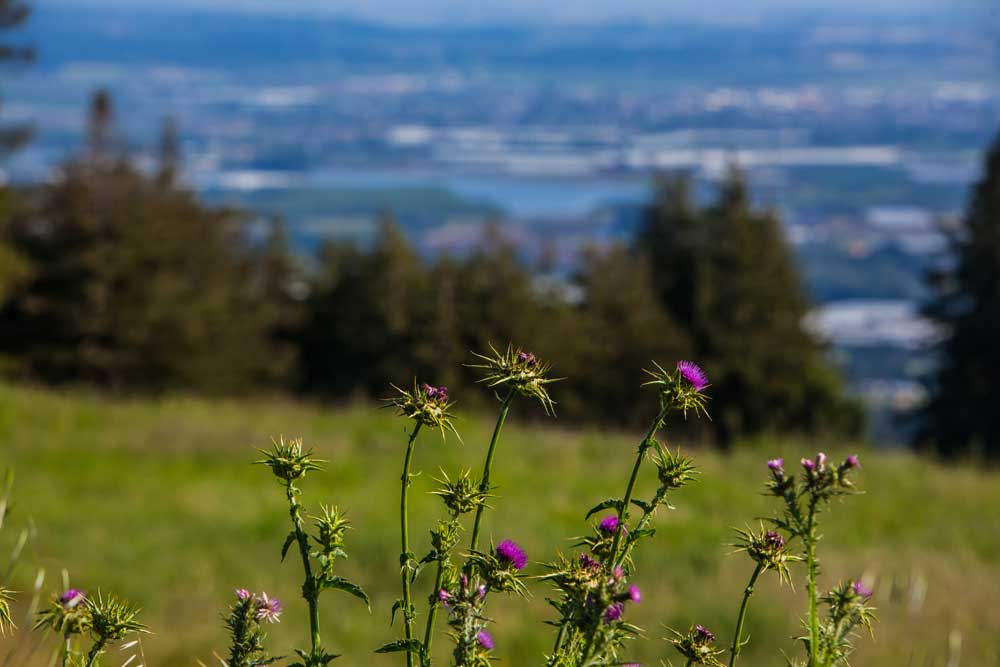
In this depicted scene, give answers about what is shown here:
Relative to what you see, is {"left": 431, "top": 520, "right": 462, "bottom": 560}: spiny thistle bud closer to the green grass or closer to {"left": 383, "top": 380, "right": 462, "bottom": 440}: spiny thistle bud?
{"left": 383, "top": 380, "right": 462, "bottom": 440}: spiny thistle bud

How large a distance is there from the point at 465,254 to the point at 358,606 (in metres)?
39.7

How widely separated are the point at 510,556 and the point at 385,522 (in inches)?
384

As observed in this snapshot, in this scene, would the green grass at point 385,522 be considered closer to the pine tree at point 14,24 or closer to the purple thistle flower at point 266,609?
the purple thistle flower at point 266,609

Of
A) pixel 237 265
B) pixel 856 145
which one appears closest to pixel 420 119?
pixel 856 145

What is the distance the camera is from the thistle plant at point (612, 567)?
1.34 metres

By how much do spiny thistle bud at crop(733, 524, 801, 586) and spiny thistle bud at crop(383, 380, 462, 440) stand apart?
429mm

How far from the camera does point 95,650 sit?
1445 mm

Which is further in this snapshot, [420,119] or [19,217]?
[420,119]

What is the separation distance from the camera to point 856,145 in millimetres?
141000

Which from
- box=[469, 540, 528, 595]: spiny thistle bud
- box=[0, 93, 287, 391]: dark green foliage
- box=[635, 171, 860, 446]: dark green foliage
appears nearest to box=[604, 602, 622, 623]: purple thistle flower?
box=[469, 540, 528, 595]: spiny thistle bud

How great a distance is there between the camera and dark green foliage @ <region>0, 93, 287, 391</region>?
35.6 m

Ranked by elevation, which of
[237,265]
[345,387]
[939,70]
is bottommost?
[345,387]

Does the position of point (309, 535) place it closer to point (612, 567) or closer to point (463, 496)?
point (463, 496)

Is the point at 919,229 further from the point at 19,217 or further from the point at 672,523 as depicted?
the point at 672,523
